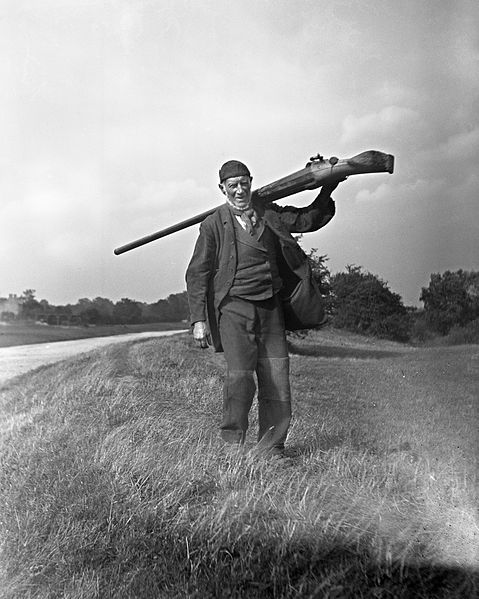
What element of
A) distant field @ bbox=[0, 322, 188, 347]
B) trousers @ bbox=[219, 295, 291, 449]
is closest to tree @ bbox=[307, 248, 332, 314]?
trousers @ bbox=[219, 295, 291, 449]

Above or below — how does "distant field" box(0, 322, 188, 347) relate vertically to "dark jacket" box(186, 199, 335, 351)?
below

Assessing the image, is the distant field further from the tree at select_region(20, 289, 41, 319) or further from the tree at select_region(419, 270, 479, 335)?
the tree at select_region(419, 270, 479, 335)

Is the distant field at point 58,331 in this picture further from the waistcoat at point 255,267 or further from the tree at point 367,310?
the tree at point 367,310

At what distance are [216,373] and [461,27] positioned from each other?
199 centimetres

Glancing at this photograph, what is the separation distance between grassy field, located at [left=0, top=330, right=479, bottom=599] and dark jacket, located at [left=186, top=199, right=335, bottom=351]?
0.48 m

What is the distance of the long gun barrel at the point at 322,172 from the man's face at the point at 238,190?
59mm

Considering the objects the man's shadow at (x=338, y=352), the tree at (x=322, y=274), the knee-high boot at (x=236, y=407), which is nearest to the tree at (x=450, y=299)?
the man's shadow at (x=338, y=352)

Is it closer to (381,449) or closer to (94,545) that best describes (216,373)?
(381,449)

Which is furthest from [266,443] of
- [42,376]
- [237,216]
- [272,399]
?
[42,376]

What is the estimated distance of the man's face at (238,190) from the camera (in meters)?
3.09

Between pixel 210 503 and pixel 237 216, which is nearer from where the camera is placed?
pixel 210 503

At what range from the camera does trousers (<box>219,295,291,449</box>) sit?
10.1 ft

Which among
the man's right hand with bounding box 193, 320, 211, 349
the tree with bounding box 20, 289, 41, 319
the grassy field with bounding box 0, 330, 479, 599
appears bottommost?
the grassy field with bounding box 0, 330, 479, 599

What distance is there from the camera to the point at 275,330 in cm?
316
